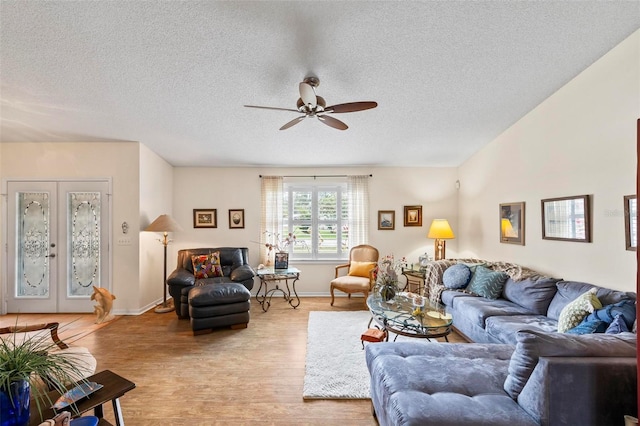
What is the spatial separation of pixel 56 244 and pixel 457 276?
588 centimetres

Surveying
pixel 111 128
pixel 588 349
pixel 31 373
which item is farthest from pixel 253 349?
pixel 111 128

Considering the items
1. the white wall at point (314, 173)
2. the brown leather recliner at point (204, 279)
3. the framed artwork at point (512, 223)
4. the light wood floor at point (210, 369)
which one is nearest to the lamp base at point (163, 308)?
the light wood floor at point (210, 369)

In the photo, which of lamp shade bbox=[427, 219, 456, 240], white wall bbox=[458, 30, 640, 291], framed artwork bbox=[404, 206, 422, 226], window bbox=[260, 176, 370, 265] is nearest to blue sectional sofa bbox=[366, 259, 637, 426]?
white wall bbox=[458, 30, 640, 291]

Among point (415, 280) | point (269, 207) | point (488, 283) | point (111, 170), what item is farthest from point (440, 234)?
point (111, 170)

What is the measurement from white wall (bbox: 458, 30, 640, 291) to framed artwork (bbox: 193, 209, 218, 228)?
15.9 ft

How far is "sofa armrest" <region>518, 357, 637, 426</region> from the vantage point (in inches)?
51.2

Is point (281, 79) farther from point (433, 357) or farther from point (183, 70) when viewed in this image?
point (433, 357)

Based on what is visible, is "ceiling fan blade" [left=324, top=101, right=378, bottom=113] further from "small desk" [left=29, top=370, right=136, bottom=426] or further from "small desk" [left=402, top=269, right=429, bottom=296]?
"small desk" [left=402, top=269, right=429, bottom=296]

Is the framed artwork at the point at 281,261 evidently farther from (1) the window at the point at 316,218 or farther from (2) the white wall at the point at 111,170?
(2) the white wall at the point at 111,170

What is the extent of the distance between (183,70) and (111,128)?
6.22 feet

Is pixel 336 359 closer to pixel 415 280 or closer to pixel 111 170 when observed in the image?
pixel 415 280

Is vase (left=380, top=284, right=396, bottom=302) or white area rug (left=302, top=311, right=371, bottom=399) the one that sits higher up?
vase (left=380, top=284, right=396, bottom=302)

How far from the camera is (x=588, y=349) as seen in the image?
4.52ft

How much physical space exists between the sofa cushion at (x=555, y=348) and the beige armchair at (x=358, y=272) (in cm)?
281
